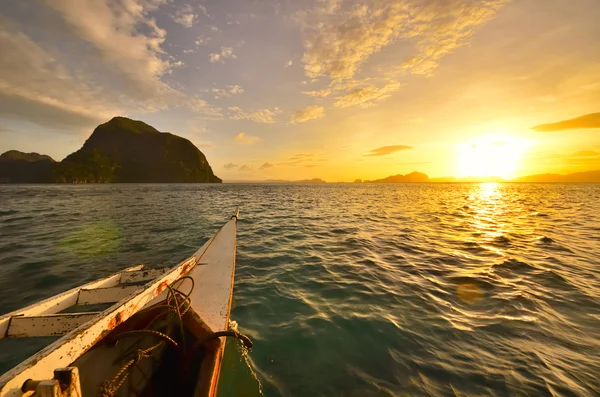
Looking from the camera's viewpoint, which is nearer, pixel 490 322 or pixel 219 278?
pixel 490 322

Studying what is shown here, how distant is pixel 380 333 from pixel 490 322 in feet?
8.74

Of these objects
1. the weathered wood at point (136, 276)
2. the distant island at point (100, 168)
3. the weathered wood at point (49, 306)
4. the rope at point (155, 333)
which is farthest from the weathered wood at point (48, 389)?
the distant island at point (100, 168)

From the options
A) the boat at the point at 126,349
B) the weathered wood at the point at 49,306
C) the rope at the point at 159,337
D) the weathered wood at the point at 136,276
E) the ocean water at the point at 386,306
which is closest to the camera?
the boat at the point at 126,349

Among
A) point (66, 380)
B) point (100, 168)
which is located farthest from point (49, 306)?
point (100, 168)

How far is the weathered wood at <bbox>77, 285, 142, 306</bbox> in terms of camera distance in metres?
5.39

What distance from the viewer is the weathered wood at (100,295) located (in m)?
5.39

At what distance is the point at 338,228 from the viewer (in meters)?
16.6

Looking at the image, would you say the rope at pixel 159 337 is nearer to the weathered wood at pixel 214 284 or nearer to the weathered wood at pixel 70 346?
the weathered wood at pixel 70 346

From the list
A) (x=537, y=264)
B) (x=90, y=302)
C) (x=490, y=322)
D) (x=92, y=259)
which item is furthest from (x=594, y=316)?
(x=92, y=259)

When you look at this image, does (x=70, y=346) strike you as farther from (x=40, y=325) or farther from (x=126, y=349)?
(x=40, y=325)

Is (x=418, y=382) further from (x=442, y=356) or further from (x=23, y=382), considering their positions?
(x=23, y=382)

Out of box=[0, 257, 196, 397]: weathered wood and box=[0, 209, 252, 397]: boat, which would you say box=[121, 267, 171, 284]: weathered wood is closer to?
box=[0, 209, 252, 397]: boat

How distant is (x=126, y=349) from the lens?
3.50 m

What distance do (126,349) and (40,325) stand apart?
1842 millimetres
